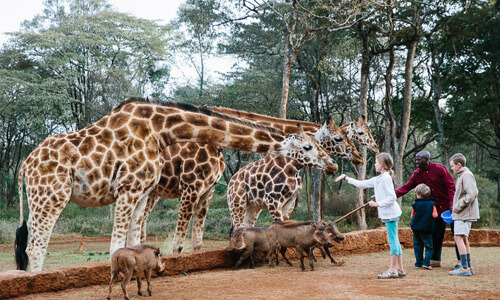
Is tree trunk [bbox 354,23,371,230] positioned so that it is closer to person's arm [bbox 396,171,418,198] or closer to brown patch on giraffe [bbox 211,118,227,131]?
person's arm [bbox 396,171,418,198]

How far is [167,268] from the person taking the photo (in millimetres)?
6523

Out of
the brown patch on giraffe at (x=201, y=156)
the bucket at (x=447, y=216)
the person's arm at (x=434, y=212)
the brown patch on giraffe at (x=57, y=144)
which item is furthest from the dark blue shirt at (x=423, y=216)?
the brown patch on giraffe at (x=57, y=144)

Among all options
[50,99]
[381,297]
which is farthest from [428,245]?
[50,99]

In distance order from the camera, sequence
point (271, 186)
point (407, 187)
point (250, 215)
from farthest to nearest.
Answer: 1. point (250, 215)
2. point (271, 186)
3. point (407, 187)

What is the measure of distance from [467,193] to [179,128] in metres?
3.90

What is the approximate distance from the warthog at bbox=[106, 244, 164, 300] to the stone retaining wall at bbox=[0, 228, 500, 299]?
0.93 meters

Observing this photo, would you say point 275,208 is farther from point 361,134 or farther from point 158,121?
point 361,134

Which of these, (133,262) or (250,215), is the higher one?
(250,215)

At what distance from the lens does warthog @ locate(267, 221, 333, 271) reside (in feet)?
22.3

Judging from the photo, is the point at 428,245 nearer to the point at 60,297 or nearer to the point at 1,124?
the point at 60,297

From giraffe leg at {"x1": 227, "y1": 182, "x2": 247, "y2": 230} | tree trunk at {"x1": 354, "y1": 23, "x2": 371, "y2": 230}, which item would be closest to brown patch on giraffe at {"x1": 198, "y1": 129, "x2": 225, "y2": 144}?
giraffe leg at {"x1": 227, "y1": 182, "x2": 247, "y2": 230}

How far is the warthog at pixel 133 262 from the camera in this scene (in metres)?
4.97

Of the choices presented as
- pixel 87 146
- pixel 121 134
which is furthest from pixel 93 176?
pixel 121 134

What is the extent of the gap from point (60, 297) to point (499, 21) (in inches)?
793
